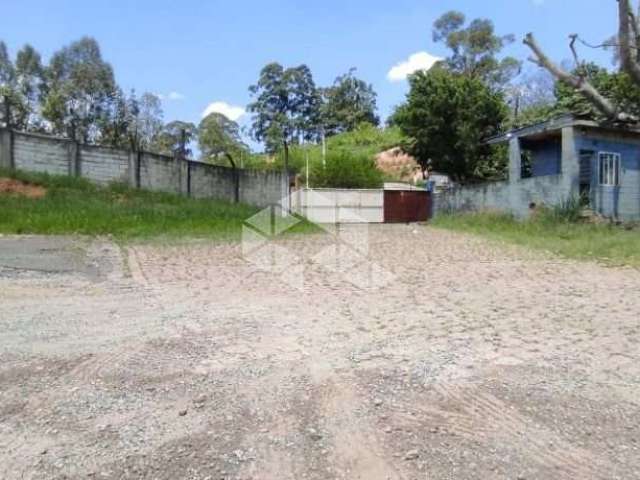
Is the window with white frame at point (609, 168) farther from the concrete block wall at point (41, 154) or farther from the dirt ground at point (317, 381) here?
the concrete block wall at point (41, 154)

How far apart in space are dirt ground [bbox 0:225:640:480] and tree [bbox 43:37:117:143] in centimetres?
2626

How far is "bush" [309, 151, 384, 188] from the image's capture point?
71.7 ft

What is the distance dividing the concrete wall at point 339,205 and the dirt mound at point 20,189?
8.53 metres

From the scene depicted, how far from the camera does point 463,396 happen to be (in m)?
2.59

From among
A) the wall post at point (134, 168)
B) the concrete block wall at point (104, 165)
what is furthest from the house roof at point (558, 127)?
the concrete block wall at point (104, 165)

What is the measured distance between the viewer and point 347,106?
1583 inches

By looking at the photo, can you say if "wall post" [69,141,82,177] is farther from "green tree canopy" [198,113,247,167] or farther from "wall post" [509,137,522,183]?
"green tree canopy" [198,113,247,167]

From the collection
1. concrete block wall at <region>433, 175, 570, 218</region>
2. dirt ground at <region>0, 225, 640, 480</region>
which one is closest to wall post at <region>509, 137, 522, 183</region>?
concrete block wall at <region>433, 175, 570, 218</region>

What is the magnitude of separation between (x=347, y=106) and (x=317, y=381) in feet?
129

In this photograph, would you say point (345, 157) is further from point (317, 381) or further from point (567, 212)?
point (317, 381)

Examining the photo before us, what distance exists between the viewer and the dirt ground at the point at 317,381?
1.99 meters

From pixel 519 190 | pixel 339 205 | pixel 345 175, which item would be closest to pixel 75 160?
pixel 339 205

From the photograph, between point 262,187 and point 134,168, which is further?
point 262,187

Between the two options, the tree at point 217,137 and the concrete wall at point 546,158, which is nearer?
the concrete wall at point 546,158
